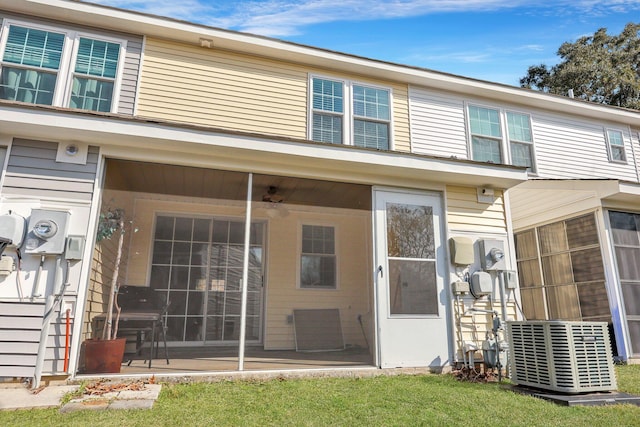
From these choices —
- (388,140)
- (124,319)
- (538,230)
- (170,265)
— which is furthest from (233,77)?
(538,230)

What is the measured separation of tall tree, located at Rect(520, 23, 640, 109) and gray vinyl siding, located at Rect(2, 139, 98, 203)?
18861mm

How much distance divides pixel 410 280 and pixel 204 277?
3641 millimetres

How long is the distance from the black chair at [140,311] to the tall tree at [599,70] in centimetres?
Result: 1837

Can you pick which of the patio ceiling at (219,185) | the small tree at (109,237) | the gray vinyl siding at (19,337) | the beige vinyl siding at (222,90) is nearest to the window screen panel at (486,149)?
the patio ceiling at (219,185)

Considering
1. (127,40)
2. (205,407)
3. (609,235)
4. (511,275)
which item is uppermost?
(127,40)

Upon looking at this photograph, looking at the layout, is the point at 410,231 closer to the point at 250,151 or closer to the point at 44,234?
Result: the point at 250,151

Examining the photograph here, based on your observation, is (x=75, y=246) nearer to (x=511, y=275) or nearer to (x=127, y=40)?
(x=127, y=40)

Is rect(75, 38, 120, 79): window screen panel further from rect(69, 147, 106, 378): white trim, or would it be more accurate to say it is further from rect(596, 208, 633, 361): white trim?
rect(596, 208, 633, 361): white trim

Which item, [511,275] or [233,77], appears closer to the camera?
[511,275]

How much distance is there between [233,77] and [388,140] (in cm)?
262

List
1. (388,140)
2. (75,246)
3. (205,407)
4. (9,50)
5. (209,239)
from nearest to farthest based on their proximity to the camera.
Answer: (205,407)
(75,246)
(9,50)
(388,140)
(209,239)

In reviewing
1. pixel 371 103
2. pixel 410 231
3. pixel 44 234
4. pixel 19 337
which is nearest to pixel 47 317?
pixel 19 337

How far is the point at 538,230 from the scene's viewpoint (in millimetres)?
7176

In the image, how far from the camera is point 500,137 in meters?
7.36
